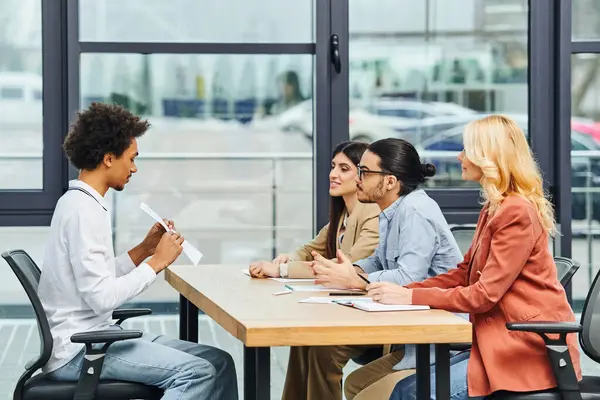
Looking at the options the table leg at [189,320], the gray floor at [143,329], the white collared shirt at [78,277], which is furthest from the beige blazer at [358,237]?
the gray floor at [143,329]

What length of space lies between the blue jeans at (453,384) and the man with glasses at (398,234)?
0.60 feet

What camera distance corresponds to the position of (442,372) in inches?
109

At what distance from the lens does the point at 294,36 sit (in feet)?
17.5

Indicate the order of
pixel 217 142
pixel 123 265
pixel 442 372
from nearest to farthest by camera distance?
1. pixel 442 372
2. pixel 123 265
3. pixel 217 142

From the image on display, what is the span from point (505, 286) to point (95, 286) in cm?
118

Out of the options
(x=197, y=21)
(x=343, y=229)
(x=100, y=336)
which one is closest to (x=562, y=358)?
(x=100, y=336)

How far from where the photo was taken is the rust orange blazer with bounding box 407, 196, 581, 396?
115 inches

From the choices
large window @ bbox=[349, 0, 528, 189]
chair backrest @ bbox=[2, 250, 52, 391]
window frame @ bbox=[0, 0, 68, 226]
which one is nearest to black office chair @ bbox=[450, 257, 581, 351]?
chair backrest @ bbox=[2, 250, 52, 391]

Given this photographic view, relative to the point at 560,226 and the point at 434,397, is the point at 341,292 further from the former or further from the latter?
the point at 560,226

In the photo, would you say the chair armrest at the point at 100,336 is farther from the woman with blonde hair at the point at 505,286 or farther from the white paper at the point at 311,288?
the woman with blonde hair at the point at 505,286

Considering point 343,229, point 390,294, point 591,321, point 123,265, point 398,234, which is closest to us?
point 390,294

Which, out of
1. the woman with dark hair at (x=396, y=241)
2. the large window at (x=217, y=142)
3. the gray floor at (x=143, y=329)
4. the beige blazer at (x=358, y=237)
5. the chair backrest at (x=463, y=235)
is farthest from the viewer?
the gray floor at (x=143, y=329)

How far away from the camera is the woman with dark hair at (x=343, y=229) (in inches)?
153

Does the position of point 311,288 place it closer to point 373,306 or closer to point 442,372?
point 373,306
